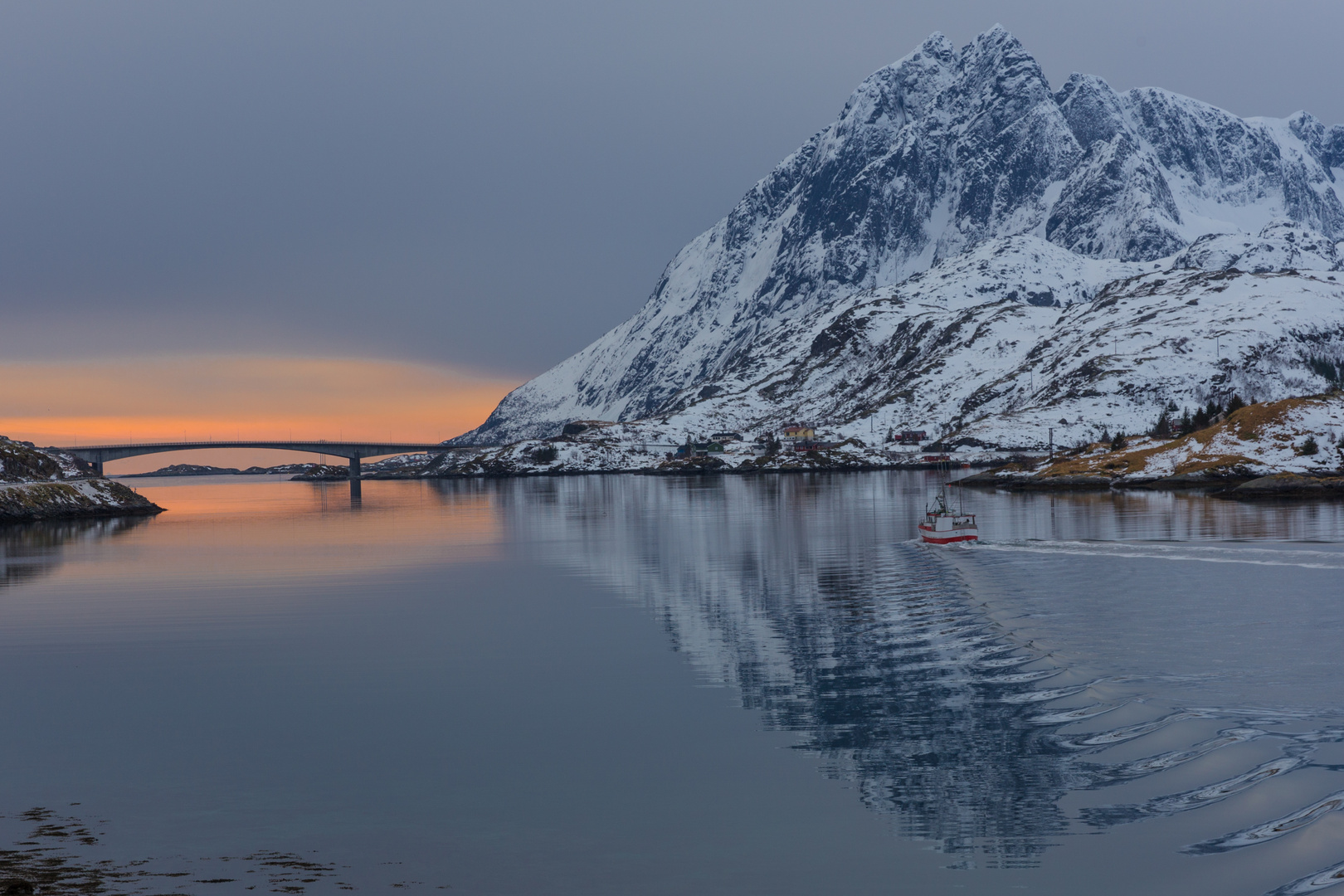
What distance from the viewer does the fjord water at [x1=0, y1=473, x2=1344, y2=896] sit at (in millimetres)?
21938

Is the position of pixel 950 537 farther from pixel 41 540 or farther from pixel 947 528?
pixel 41 540

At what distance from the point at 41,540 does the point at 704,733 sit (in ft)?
392

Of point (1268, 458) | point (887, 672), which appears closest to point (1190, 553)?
point (887, 672)

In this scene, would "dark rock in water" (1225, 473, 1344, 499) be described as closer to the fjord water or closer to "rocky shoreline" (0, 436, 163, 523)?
the fjord water

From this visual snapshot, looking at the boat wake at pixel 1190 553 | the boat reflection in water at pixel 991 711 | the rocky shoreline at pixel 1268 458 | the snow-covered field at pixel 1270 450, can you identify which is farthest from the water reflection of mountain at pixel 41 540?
the snow-covered field at pixel 1270 450

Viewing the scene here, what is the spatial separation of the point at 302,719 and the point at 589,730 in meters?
9.60

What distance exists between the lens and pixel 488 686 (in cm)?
4003

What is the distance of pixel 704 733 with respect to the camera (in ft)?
105

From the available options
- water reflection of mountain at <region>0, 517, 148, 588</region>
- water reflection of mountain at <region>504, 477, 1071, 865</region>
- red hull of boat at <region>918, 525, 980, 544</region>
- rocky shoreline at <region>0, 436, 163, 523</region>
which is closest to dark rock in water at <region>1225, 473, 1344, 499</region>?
red hull of boat at <region>918, 525, 980, 544</region>

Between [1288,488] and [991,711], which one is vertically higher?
[1288,488]

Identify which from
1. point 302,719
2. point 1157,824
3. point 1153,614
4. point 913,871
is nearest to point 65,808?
point 302,719

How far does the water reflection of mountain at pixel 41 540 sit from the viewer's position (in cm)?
8944

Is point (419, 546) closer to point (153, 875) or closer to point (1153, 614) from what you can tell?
point (1153, 614)

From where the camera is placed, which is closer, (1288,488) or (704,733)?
(704,733)
